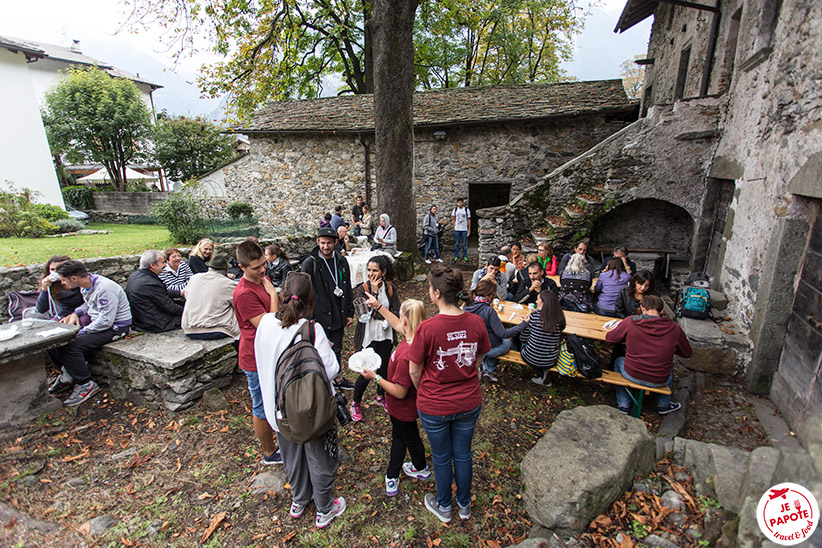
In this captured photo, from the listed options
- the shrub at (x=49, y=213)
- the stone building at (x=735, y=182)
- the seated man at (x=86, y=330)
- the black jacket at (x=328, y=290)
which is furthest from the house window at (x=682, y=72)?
the shrub at (x=49, y=213)

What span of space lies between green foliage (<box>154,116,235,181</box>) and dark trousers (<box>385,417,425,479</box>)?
26.0 meters

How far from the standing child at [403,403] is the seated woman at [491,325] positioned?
1.21m

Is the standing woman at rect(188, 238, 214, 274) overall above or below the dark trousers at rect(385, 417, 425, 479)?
above

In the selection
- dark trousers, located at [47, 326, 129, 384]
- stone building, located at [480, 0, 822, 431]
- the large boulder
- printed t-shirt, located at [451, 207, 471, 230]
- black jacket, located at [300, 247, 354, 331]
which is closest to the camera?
the large boulder

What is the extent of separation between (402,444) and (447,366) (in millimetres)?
1015

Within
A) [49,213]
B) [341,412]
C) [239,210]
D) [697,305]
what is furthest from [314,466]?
[49,213]

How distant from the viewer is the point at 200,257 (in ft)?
18.9

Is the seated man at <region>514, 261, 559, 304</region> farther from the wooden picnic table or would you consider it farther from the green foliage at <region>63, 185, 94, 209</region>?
the green foliage at <region>63, 185, 94, 209</region>

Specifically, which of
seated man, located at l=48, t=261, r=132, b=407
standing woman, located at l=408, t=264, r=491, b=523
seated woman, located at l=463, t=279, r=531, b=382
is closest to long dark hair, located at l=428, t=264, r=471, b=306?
standing woman, located at l=408, t=264, r=491, b=523

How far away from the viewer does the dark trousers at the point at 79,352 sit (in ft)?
13.9

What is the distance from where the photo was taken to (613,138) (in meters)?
7.87

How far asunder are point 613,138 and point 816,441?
25.1 ft

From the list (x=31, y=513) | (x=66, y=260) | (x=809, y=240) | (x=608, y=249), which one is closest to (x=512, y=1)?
(x=608, y=249)

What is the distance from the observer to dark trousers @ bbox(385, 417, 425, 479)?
3.03 metres
